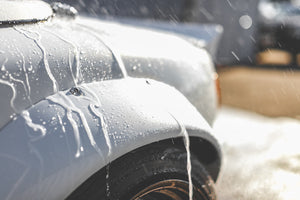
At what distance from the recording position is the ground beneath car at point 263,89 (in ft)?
20.2

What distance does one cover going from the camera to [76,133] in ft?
4.58

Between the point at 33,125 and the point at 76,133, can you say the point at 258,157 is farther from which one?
the point at 33,125

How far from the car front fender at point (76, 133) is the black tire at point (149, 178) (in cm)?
6

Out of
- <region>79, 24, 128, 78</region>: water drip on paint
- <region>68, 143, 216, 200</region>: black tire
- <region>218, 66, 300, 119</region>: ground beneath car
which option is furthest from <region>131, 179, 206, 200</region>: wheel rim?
<region>218, 66, 300, 119</region>: ground beneath car

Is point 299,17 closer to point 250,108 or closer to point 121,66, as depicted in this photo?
point 250,108

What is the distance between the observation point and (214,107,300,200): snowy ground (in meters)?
3.14

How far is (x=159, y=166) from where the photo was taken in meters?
1.59

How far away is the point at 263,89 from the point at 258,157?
3.95 meters

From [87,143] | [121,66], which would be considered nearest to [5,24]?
[121,66]

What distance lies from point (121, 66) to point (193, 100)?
0.68 metres

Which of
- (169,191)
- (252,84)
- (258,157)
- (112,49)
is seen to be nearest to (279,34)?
(252,84)

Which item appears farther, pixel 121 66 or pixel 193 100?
pixel 193 100

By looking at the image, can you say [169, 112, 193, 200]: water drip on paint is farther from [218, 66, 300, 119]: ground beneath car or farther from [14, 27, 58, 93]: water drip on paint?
[218, 66, 300, 119]: ground beneath car

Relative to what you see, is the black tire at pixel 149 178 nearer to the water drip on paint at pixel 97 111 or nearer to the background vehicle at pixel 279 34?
the water drip on paint at pixel 97 111
